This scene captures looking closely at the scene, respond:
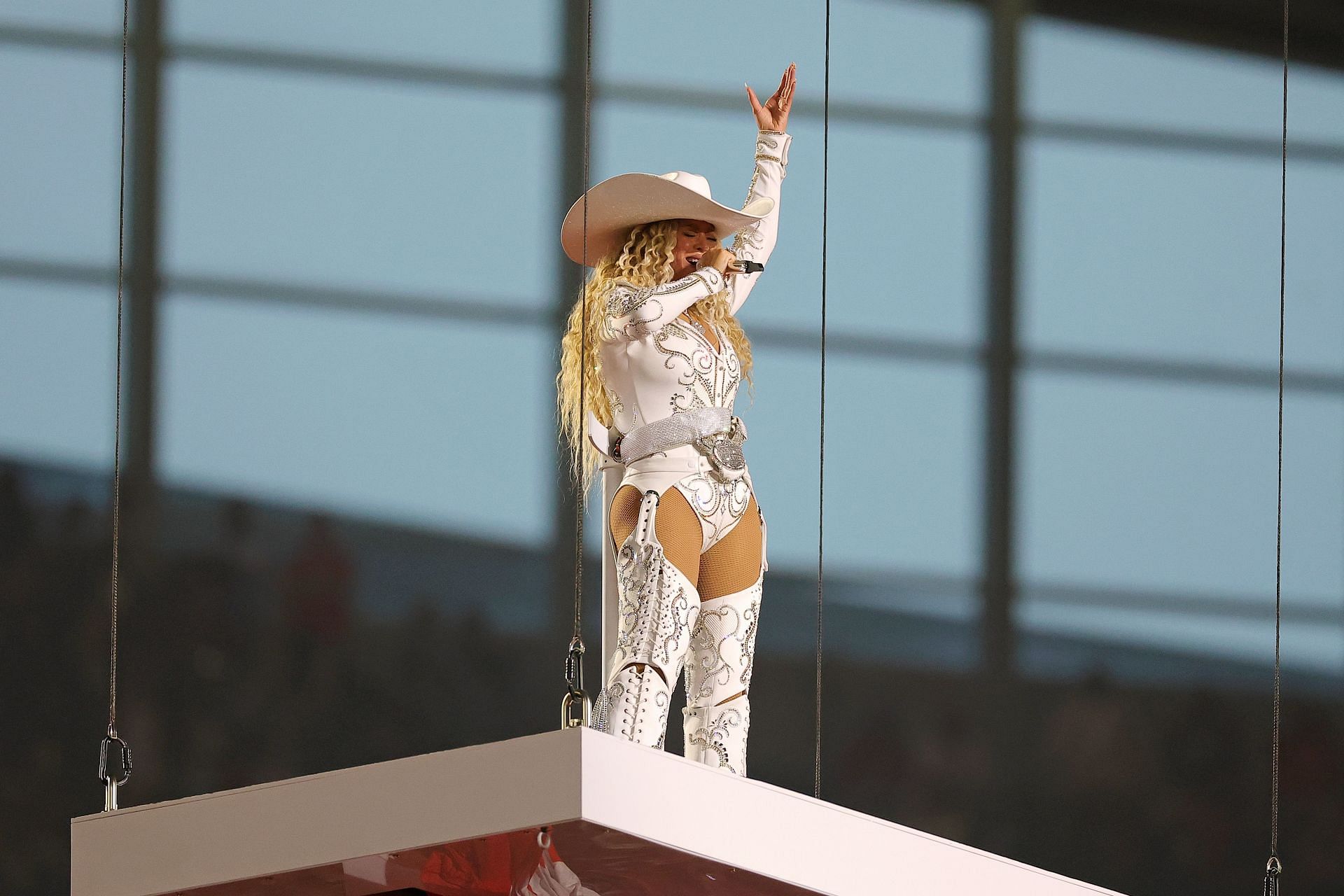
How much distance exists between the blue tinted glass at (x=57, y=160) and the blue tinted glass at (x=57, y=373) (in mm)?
166

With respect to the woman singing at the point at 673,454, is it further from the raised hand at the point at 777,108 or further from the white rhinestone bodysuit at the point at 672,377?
the raised hand at the point at 777,108

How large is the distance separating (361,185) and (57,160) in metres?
1.12

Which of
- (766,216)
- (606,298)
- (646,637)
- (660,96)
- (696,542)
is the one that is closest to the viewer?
(646,637)

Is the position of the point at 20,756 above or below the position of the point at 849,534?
below

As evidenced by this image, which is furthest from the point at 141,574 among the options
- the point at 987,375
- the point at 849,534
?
Answer: the point at 987,375

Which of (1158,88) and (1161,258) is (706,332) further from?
(1158,88)

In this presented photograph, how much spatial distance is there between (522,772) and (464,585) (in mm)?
4629

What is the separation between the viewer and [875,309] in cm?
837

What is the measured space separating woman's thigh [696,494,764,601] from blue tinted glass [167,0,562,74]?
4.16m

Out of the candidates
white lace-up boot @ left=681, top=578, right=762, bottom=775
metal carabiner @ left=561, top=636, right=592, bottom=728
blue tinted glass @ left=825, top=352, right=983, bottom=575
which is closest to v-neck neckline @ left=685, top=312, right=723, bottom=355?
white lace-up boot @ left=681, top=578, right=762, bottom=775

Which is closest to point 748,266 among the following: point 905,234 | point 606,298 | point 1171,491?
point 606,298

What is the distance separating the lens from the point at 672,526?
167 inches

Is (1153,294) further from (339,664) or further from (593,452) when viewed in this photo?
(593,452)

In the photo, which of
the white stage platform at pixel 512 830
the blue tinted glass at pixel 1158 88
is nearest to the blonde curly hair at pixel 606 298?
the white stage platform at pixel 512 830
